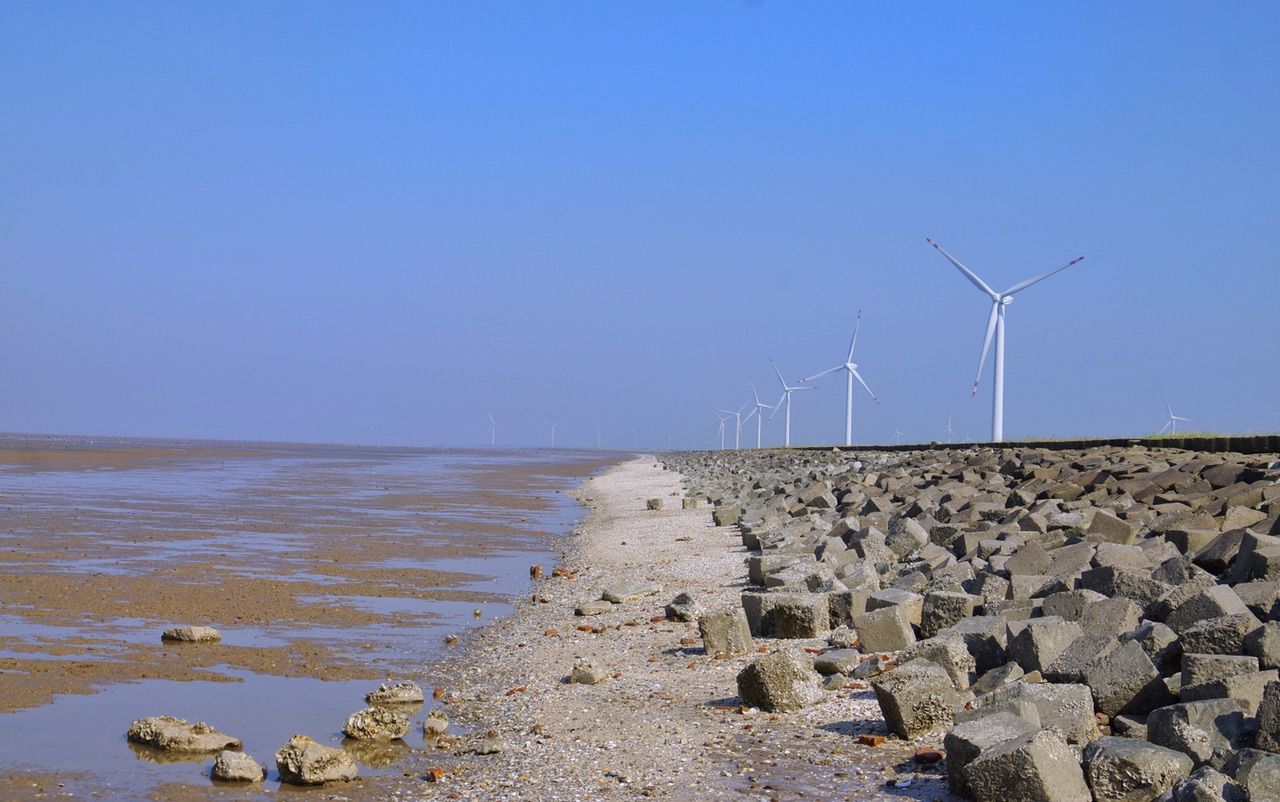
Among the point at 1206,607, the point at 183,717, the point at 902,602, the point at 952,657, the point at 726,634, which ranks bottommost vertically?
the point at 183,717

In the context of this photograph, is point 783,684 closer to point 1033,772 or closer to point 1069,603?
point 1069,603

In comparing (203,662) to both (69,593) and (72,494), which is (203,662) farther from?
(72,494)

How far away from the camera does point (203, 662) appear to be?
8914 millimetres

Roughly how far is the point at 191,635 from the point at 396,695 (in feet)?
9.29

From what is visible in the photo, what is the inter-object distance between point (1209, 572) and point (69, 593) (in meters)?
10.9

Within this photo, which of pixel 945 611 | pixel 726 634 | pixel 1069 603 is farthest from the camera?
pixel 726 634

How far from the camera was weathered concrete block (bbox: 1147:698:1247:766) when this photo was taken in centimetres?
494

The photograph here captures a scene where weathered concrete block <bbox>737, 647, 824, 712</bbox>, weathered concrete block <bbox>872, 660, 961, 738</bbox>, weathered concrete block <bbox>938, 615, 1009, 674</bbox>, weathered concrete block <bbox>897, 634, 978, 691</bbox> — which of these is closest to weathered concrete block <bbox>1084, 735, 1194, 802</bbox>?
weathered concrete block <bbox>872, 660, 961, 738</bbox>

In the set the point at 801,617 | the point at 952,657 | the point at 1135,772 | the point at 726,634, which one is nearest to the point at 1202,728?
the point at 1135,772

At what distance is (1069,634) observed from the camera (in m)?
6.56

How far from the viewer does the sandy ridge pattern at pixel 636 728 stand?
5.77m

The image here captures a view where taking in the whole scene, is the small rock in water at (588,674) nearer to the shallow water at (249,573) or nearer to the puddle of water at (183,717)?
the puddle of water at (183,717)

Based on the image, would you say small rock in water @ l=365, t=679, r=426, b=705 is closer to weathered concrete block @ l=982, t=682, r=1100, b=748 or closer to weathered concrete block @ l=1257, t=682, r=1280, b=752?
weathered concrete block @ l=982, t=682, r=1100, b=748

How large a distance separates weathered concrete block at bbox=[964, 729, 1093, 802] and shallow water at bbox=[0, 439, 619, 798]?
334 cm
